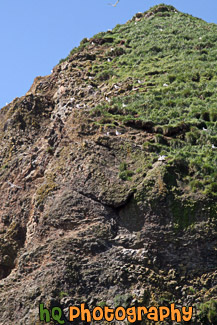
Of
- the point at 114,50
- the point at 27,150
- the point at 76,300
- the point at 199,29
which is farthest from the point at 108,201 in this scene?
the point at 199,29

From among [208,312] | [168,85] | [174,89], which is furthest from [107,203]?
[168,85]

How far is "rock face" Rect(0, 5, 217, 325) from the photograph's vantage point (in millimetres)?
16406

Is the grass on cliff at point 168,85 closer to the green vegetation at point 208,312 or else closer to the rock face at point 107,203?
the rock face at point 107,203

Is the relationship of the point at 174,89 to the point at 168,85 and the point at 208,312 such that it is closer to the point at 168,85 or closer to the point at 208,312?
the point at 168,85

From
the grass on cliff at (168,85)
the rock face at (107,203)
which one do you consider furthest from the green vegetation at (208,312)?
the grass on cliff at (168,85)

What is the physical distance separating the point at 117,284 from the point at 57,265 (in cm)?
233

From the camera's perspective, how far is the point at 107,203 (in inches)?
725

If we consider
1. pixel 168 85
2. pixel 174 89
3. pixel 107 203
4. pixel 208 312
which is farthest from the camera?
pixel 168 85

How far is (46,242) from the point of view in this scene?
60.0 feet

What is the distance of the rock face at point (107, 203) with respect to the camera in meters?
16.4

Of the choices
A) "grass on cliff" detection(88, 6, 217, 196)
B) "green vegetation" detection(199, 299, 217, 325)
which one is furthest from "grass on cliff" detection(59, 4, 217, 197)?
"green vegetation" detection(199, 299, 217, 325)

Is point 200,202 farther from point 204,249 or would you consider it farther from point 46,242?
point 46,242

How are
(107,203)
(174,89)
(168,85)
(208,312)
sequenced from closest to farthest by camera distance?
1. (208,312)
2. (107,203)
3. (174,89)
4. (168,85)

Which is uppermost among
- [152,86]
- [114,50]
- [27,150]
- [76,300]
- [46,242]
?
[114,50]
